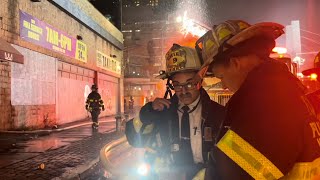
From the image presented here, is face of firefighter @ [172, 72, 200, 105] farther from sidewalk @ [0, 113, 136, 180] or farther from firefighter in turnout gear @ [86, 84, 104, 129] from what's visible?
firefighter in turnout gear @ [86, 84, 104, 129]

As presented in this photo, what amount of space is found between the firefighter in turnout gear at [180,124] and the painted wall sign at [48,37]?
46.6ft

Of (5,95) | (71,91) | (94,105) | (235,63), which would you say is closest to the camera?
(235,63)

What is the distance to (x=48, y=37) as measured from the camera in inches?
719

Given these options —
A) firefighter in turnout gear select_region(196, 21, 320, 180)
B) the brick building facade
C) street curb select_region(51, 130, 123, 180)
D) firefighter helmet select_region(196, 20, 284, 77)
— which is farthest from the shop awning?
firefighter in turnout gear select_region(196, 21, 320, 180)

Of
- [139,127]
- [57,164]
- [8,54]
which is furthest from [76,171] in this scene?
[8,54]

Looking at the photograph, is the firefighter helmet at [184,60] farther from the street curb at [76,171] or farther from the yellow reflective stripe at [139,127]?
the street curb at [76,171]

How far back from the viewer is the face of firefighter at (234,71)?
1662 millimetres

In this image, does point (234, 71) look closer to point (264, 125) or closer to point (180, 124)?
point (264, 125)

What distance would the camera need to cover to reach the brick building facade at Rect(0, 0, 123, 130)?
14.8 metres

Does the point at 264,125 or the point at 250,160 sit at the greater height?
the point at 264,125

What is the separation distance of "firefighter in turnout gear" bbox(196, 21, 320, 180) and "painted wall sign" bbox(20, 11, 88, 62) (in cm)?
1565

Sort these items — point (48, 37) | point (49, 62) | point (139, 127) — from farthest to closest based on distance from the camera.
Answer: point (49, 62)
point (48, 37)
point (139, 127)

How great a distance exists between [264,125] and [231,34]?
66 centimetres

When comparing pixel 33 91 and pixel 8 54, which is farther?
pixel 33 91
